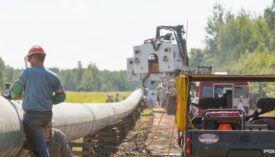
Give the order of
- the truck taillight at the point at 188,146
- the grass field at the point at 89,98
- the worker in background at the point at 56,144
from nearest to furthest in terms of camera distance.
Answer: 1. the worker in background at the point at 56,144
2. the truck taillight at the point at 188,146
3. the grass field at the point at 89,98

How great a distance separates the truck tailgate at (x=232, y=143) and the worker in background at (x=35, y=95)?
2203mm

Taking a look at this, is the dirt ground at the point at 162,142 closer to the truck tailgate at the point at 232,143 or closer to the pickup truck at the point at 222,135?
the pickup truck at the point at 222,135

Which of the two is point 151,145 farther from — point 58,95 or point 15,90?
point 15,90

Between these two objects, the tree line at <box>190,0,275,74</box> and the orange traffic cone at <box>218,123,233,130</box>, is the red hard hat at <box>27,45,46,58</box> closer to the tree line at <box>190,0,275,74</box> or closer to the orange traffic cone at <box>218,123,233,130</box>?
the orange traffic cone at <box>218,123,233,130</box>

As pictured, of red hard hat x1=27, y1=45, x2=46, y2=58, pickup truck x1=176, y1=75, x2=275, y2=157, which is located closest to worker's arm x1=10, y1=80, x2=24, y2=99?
red hard hat x1=27, y1=45, x2=46, y2=58

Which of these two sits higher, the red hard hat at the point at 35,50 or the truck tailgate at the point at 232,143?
the red hard hat at the point at 35,50

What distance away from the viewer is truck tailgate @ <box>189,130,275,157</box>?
10.0 metres

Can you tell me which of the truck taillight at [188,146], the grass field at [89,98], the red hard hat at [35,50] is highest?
the red hard hat at [35,50]

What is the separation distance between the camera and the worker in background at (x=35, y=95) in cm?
862

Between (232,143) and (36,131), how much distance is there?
2.82m

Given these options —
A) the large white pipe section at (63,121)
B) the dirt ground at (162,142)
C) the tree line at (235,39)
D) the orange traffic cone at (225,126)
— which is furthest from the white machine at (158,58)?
the tree line at (235,39)

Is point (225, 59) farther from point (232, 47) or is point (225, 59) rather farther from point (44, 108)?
point (44, 108)

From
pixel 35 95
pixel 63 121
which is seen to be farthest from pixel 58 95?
pixel 63 121

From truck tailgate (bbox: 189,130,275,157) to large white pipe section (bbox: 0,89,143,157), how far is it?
2223 millimetres
